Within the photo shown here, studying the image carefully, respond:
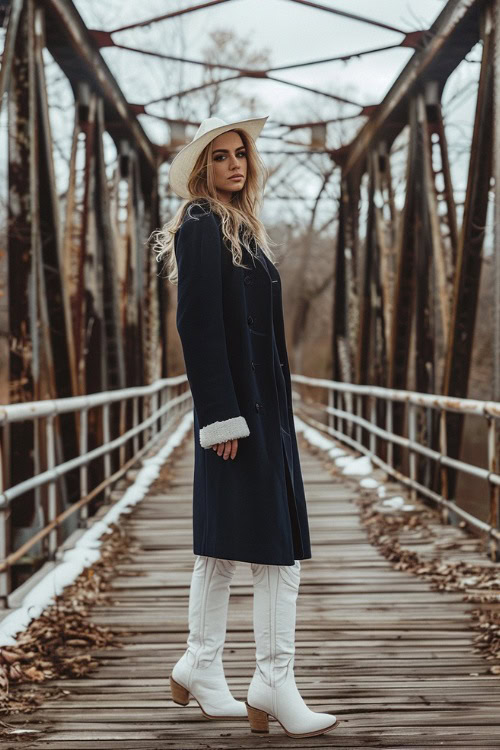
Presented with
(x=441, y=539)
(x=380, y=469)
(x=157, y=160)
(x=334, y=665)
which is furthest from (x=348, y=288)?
(x=334, y=665)

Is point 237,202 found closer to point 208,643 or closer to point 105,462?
point 208,643

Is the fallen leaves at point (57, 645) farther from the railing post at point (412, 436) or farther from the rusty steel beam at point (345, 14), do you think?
the rusty steel beam at point (345, 14)

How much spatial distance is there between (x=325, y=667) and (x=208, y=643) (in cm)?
84

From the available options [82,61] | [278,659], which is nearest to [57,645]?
[278,659]

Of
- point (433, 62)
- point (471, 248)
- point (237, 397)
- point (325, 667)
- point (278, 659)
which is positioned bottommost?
point (325, 667)

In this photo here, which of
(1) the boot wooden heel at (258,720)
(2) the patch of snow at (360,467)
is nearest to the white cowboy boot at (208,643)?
(1) the boot wooden heel at (258,720)

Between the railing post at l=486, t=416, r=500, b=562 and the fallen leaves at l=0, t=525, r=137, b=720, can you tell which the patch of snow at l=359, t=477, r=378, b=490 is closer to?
the railing post at l=486, t=416, r=500, b=562

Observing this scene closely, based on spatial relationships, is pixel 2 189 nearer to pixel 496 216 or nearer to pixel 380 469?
pixel 380 469

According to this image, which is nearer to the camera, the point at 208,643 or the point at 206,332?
the point at 206,332

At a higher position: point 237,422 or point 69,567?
point 237,422

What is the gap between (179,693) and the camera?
3359mm

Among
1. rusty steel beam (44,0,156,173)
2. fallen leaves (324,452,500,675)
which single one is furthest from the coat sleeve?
rusty steel beam (44,0,156,173)

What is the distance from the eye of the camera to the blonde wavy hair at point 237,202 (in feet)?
10.5

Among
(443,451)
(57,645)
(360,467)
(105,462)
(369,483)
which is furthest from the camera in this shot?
(360,467)
